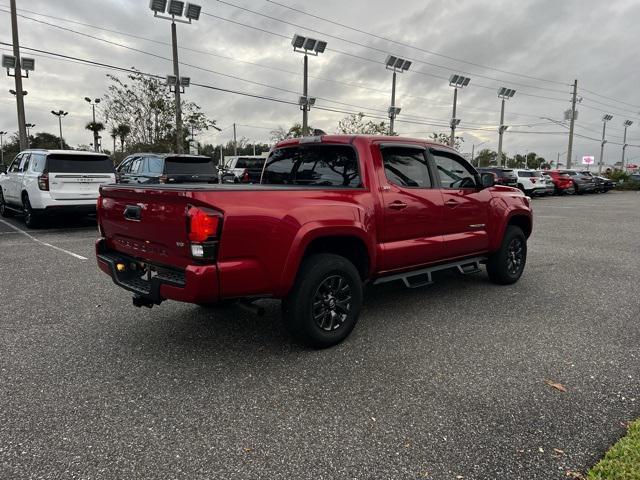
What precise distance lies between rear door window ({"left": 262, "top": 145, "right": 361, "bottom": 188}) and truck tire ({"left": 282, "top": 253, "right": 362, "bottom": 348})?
2.98 feet

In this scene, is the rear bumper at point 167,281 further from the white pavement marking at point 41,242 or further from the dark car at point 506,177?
the dark car at point 506,177

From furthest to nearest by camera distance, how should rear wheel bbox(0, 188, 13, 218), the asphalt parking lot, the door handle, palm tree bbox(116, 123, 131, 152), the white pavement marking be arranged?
palm tree bbox(116, 123, 131, 152) < rear wheel bbox(0, 188, 13, 218) < the white pavement marking < the door handle < the asphalt parking lot

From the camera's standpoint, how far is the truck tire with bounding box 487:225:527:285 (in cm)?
613

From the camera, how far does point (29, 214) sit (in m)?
10.8

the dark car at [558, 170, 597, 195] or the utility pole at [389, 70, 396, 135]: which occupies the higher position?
the utility pole at [389, 70, 396, 135]

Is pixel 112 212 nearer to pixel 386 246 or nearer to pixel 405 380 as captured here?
pixel 386 246

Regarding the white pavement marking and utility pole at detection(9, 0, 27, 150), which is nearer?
the white pavement marking

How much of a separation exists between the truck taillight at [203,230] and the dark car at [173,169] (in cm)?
940

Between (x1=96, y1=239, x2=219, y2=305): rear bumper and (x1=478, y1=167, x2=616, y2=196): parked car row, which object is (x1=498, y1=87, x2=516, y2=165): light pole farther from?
(x1=96, y1=239, x2=219, y2=305): rear bumper

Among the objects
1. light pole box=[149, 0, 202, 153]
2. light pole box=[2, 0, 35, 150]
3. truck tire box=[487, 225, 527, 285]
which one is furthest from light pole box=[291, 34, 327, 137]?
truck tire box=[487, 225, 527, 285]

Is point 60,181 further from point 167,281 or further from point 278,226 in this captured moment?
point 278,226

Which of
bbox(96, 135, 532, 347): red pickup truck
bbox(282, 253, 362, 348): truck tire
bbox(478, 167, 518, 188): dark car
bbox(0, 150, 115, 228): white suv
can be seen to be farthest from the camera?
bbox(478, 167, 518, 188): dark car

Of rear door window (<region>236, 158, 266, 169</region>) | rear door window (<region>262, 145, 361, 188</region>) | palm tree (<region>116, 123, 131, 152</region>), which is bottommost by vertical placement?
rear door window (<region>262, 145, 361, 188</region>)

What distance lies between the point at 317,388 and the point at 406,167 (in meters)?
2.52
